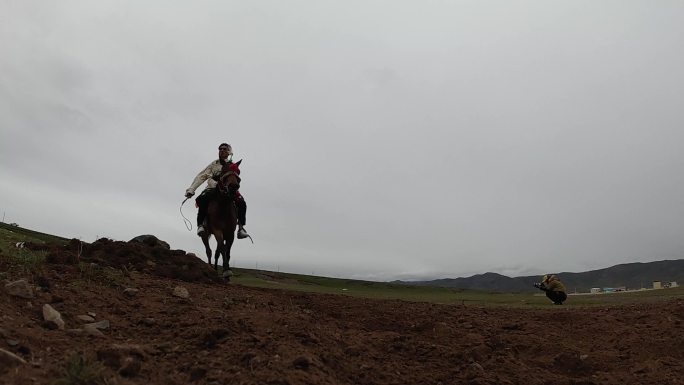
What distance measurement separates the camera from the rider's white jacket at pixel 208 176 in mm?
13209

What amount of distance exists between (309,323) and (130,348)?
2593 mm

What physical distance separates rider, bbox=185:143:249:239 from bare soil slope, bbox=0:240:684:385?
4.41m

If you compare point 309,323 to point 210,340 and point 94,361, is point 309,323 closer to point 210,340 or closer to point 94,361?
point 210,340

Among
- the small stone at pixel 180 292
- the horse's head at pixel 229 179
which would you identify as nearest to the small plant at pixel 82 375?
the small stone at pixel 180 292


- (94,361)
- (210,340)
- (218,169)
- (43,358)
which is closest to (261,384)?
(210,340)

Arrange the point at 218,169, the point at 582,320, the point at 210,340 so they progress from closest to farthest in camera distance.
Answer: the point at 210,340
the point at 582,320
the point at 218,169

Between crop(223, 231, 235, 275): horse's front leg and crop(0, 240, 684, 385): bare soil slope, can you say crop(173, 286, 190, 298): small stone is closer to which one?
crop(0, 240, 684, 385): bare soil slope

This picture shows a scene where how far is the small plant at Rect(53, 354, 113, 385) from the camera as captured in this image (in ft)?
12.0

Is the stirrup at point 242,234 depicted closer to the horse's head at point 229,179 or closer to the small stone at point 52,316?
the horse's head at point 229,179

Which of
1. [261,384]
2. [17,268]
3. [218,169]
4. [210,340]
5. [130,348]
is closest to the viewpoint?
[261,384]

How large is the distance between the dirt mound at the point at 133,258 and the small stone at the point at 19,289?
2332 millimetres

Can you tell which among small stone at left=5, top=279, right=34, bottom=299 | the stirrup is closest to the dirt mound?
the stirrup

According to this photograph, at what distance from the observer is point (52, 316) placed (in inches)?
201

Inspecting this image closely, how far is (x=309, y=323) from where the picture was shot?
21.0ft
